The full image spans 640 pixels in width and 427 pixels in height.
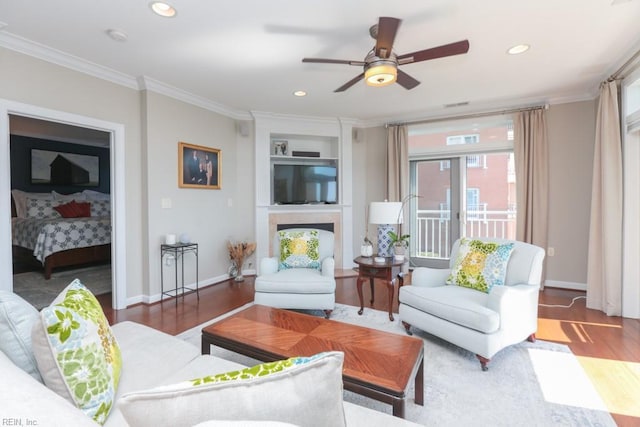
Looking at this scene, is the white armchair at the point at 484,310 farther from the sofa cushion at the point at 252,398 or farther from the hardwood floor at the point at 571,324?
the sofa cushion at the point at 252,398

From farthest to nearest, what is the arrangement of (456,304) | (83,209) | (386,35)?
(83,209) < (456,304) < (386,35)

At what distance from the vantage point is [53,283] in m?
4.21

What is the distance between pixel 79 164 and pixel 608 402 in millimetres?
8095

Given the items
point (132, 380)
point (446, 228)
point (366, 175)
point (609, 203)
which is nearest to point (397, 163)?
A: point (366, 175)

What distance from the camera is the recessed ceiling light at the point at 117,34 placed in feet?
8.07

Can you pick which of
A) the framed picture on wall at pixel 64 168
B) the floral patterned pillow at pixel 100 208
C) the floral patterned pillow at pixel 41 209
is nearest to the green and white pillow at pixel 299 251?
the floral patterned pillow at pixel 100 208

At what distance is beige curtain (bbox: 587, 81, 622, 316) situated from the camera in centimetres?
315

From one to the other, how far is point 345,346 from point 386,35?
6.41 ft

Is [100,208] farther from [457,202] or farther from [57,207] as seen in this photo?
[457,202]

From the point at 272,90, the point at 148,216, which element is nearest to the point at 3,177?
the point at 148,216

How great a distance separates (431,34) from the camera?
2.51 m

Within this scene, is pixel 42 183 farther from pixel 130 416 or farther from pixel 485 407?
pixel 485 407

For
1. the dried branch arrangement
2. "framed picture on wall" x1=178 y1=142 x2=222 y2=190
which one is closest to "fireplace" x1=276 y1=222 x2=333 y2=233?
the dried branch arrangement

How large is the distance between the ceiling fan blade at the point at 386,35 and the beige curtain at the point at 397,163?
2.87m
